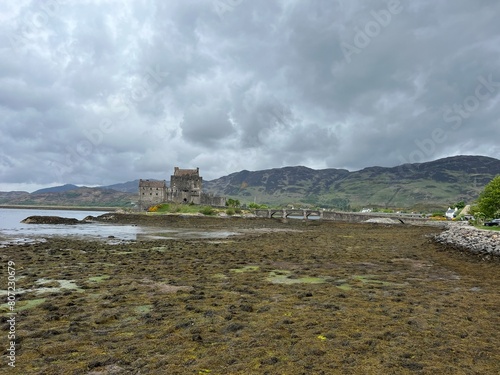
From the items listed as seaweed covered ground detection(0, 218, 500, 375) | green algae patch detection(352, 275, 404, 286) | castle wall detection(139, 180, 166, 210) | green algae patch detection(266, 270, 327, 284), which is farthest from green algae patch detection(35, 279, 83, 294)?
castle wall detection(139, 180, 166, 210)

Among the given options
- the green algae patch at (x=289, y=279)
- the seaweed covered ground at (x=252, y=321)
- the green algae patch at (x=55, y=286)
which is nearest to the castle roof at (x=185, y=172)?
the seaweed covered ground at (x=252, y=321)

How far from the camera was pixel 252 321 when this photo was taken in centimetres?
902

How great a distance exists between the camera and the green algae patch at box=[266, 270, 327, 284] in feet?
48.9

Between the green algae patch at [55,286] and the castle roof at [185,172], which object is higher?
A: the castle roof at [185,172]

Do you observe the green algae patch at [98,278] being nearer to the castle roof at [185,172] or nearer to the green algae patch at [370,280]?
the green algae patch at [370,280]

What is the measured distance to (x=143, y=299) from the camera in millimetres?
11312

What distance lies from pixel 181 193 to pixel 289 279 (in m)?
122

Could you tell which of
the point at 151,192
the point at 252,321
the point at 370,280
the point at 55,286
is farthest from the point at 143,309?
the point at 151,192

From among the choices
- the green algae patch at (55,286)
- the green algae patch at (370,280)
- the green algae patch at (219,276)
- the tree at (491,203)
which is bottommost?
the green algae patch at (370,280)

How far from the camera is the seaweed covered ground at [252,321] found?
644 cm

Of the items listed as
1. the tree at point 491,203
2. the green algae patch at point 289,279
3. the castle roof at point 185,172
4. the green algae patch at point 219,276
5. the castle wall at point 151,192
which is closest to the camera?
the green algae patch at point 289,279

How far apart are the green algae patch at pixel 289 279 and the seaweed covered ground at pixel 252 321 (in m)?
0.05

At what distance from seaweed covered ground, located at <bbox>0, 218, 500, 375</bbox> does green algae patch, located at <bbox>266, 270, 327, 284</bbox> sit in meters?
0.05

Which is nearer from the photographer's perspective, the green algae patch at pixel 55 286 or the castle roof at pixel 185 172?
the green algae patch at pixel 55 286
